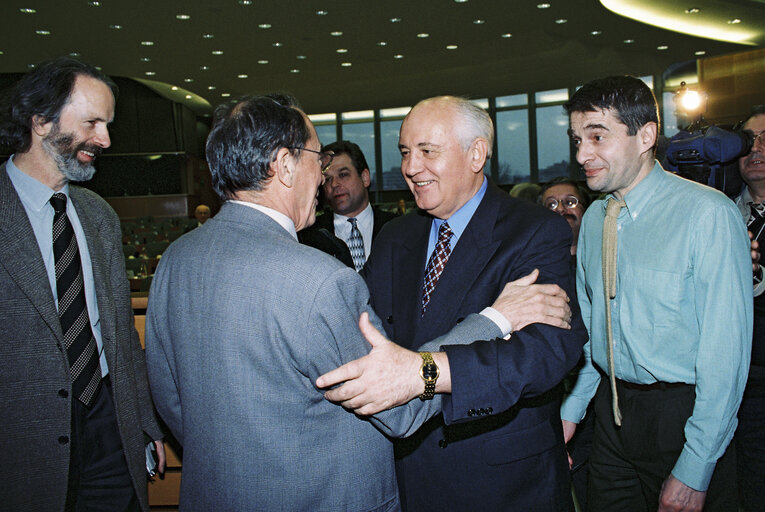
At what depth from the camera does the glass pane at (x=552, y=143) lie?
19.0 m

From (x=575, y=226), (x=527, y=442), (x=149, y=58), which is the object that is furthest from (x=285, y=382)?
(x=149, y=58)

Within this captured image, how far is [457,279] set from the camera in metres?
1.78

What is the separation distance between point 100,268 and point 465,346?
1310mm

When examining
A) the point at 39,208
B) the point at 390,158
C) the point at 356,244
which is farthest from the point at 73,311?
the point at 390,158

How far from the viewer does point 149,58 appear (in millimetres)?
12992

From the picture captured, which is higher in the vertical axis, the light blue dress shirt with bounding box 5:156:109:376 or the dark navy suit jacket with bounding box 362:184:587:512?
the light blue dress shirt with bounding box 5:156:109:376

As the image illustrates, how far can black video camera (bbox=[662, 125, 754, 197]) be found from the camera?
223 cm

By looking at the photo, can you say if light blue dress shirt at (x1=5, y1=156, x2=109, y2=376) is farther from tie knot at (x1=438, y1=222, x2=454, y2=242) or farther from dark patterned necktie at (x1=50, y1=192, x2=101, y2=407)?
tie knot at (x1=438, y1=222, x2=454, y2=242)

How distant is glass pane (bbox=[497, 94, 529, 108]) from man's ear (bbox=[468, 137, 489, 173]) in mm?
18093

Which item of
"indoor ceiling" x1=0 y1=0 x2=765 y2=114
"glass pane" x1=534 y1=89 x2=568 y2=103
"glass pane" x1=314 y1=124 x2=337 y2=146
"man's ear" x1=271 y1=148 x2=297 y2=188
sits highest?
"indoor ceiling" x1=0 y1=0 x2=765 y2=114

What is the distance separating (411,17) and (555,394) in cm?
1035

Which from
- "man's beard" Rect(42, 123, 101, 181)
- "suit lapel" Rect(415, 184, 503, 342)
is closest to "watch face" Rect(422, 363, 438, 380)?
"suit lapel" Rect(415, 184, 503, 342)

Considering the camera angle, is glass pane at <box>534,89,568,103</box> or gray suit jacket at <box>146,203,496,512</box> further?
glass pane at <box>534,89,568,103</box>

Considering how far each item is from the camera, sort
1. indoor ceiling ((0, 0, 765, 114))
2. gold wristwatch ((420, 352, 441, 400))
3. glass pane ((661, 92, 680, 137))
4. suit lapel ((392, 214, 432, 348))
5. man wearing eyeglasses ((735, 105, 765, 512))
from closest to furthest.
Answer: gold wristwatch ((420, 352, 441, 400)) < suit lapel ((392, 214, 432, 348)) < man wearing eyeglasses ((735, 105, 765, 512)) < indoor ceiling ((0, 0, 765, 114)) < glass pane ((661, 92, 680, 137))
